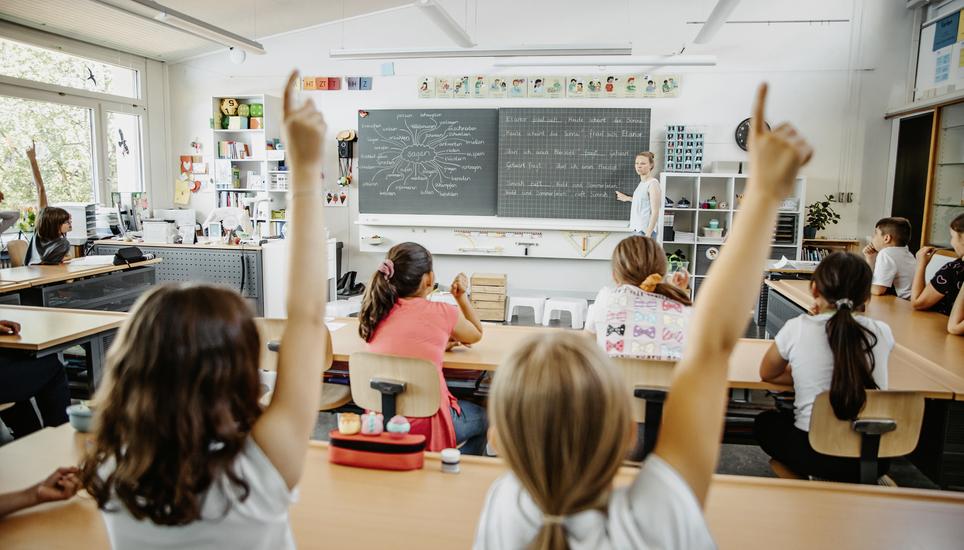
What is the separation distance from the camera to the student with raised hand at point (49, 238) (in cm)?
436

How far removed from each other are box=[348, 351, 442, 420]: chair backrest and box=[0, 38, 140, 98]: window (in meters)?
5.66

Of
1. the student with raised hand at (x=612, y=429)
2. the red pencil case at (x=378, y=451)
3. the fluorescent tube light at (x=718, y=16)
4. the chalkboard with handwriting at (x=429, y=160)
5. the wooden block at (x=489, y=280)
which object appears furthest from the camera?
the chalkboard with handwriting at (x=429, y=160)

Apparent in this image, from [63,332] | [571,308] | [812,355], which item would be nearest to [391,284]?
[812,355]

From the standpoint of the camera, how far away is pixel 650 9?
6426 millimetres

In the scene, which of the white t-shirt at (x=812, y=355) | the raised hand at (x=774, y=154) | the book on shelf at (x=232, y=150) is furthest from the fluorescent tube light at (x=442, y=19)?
the raised hand at (x=774, y=154)

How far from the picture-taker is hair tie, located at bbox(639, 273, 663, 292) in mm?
2305

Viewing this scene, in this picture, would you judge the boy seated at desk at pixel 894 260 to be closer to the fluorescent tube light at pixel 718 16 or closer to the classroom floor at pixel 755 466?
the classroom floor at pixel 755 466

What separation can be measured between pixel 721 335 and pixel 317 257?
55 cm

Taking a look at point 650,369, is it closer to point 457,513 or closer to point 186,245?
point 457,513

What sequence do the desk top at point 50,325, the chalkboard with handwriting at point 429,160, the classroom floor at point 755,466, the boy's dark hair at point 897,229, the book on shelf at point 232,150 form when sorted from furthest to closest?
the book on shelf at point 232,150
the chalkboard with handwriting at point 429,160
the boy's dark hair at point 897,229
the classroom floor at point 755,466
the desk top at point 50,325

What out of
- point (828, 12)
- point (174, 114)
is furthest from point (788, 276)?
point (174, 114)

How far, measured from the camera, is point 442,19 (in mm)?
4992

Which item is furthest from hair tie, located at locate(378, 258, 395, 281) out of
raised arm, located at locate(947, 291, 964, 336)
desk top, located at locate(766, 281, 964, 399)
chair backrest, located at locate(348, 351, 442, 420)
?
raised arm, located at locate(947, 291, 964, 336)

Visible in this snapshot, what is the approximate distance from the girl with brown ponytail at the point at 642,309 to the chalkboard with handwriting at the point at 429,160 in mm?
4499
